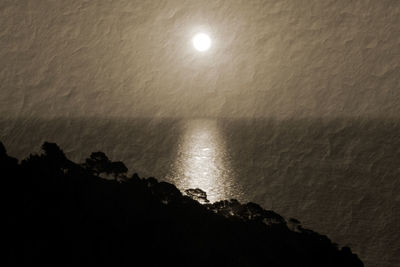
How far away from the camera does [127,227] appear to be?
26.8m

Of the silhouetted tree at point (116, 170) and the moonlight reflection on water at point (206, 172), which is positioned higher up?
the moonlight reflection on water at point (206, 172)

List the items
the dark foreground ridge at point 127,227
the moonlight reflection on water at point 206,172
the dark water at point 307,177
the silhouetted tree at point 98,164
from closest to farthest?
1. the dark foreground ridge at point 127,227
2. the silhouetted tree at point 98,164
3. the dark water at point 307,177
4. the moonlight reflection on water at point 206,172

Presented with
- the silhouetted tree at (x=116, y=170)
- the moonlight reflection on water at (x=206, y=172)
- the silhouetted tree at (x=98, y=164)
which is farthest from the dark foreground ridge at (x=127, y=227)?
the moonlight reflection on water at (x=206, y=172)

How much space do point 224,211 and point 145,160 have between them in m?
126

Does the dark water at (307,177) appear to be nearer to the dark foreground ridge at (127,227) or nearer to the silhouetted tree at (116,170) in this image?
the dark foreground ridge at (127,227)

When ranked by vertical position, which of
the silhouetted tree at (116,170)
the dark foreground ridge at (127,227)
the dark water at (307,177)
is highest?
the dark water at (307,177)

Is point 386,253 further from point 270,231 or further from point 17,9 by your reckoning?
point 17,9

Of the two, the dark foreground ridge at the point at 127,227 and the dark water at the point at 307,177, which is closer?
the dark foreground ridge at the point at 127,227

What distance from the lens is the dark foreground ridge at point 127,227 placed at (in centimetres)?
2322

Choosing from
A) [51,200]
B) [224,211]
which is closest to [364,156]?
[224,211]

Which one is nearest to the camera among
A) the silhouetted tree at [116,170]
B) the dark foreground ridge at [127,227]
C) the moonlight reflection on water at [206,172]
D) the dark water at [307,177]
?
the dark foreground ridge at [127,227]

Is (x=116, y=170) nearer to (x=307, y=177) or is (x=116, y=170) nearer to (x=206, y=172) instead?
(x=307, y=177)

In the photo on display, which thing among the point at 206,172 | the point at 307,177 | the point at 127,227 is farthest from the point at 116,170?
the point at 206,172

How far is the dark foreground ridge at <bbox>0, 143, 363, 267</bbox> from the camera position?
76.2ft
